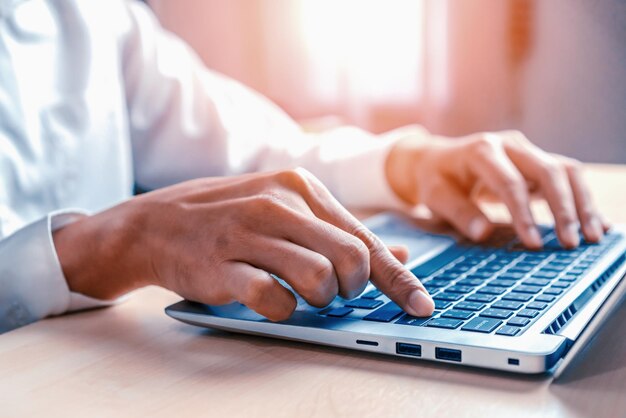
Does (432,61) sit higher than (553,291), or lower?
higher

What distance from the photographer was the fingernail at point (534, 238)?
733 mm

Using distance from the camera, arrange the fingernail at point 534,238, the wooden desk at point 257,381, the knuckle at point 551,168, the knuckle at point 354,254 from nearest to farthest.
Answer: the wooden desk at point 257,381
the knuckle at point 354,254
the fingernail at point 534,238
the knuckle at point 551,168

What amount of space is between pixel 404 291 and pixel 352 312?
4 centimetres

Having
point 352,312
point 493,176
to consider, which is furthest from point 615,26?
point 352,312

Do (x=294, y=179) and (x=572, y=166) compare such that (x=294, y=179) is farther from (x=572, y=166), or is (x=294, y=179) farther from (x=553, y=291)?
(x=572, y=166)

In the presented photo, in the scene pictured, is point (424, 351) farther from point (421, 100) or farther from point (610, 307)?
point (421, 100)

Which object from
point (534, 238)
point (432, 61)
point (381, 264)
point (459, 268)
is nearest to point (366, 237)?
point (381, 264)

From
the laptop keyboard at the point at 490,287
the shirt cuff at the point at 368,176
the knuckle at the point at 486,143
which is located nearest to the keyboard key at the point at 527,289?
the laptop keyboard at the point at 490,287

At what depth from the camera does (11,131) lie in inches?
32.8

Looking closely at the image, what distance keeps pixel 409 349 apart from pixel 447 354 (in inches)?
1.0

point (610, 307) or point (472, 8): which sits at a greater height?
point (472, 8)

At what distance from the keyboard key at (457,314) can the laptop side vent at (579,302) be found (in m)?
0.05

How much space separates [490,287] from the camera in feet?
1.89

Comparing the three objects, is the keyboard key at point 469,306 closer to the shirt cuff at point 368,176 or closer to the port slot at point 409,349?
the port slot at point 409,349
